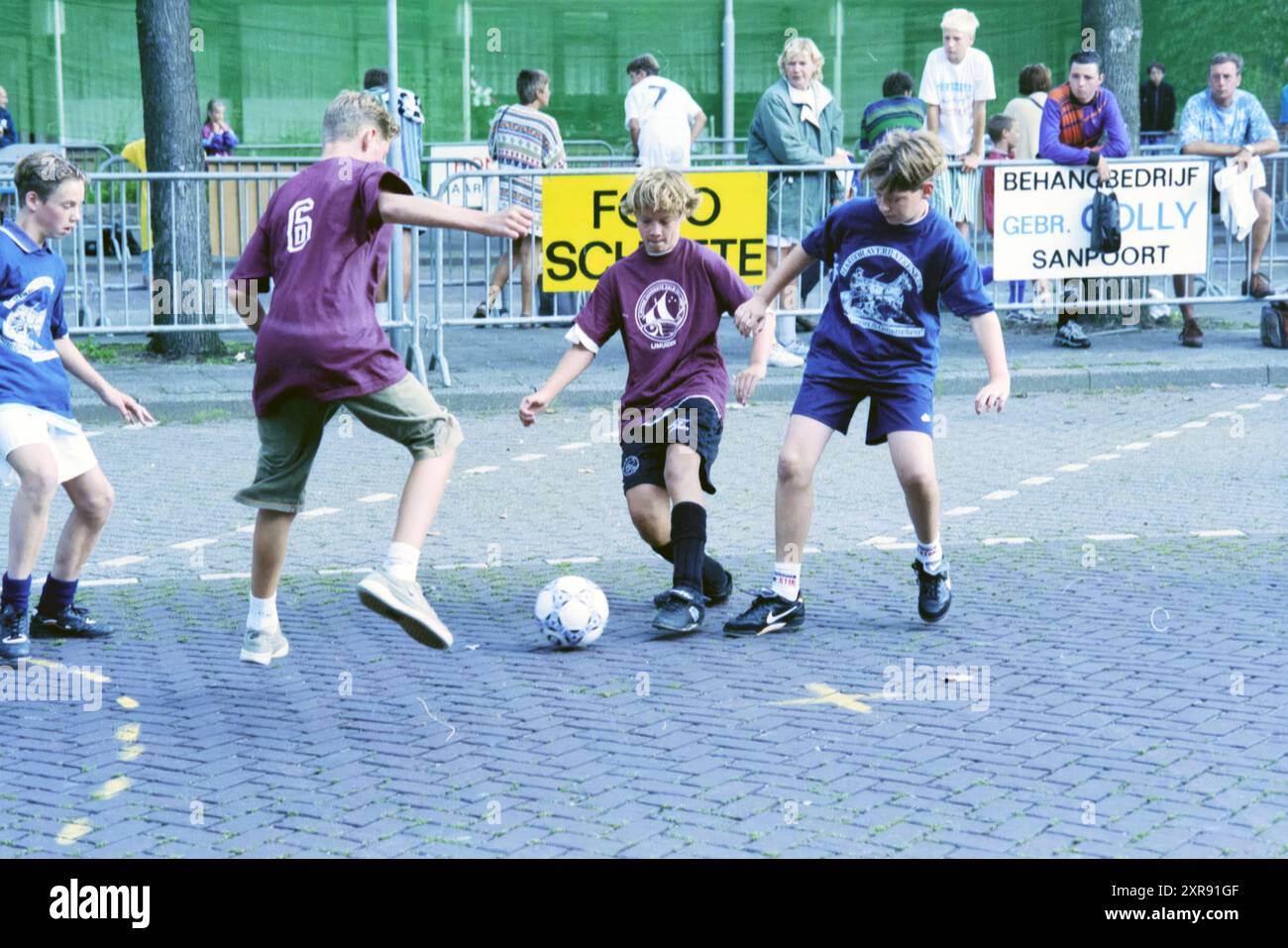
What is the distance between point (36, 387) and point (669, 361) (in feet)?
6.78

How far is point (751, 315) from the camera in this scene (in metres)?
6.66

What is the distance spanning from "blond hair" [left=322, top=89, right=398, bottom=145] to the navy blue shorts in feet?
5.62

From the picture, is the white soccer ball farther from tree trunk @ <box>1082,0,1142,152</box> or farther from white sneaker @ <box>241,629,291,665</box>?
tree trunk @ <box>1082,0,1142,152</box>

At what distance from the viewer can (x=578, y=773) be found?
5.02 m

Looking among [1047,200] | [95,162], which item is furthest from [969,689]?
[95,162]

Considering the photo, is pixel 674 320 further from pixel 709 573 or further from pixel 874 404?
pixel 709 573

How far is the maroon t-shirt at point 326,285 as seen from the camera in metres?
5.64

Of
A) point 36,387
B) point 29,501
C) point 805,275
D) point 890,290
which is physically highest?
point 890,290

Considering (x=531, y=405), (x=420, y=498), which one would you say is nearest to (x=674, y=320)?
(x=531, y=405)

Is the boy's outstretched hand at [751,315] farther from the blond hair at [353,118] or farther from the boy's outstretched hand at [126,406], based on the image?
the boy's outstretched hand at [126,406]

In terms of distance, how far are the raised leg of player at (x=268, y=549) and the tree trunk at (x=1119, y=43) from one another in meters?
9.69

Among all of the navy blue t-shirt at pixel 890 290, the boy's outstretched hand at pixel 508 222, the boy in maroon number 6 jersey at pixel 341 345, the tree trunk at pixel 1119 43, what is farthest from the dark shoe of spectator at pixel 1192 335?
the boy's outstretched hand at pixel 508 222
